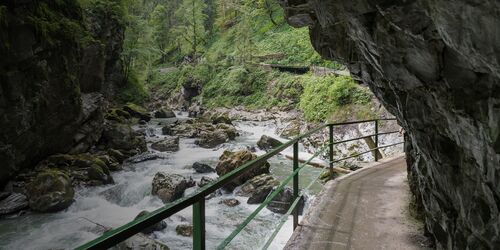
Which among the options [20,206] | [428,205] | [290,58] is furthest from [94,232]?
[290,58]

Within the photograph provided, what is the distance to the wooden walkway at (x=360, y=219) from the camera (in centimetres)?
454

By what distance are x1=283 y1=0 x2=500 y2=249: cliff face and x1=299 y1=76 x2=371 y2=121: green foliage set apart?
14.6 meters

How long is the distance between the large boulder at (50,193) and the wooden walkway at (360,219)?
7988mm

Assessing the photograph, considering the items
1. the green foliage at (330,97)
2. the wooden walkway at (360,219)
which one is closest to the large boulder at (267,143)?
the green foliage at (330,97)

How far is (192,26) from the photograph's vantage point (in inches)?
1800

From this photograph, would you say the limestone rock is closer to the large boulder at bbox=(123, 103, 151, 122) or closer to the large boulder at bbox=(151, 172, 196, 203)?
the large boulder at bbox=(151, 172, 196, 203)

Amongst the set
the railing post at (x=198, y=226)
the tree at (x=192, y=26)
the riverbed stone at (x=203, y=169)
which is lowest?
the riverbed stone at (x=203, y=169)

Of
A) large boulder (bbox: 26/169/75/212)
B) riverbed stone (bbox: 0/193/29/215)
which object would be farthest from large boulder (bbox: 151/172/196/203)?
riverbed stone (bbox: 0/193/29/215)

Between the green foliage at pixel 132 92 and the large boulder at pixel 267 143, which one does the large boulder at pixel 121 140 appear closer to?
the large boulder at pixel 267 143

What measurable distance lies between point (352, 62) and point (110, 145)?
14.8 m

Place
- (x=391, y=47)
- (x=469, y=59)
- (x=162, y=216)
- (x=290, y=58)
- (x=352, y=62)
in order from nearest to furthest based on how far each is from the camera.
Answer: (x=162, y=216) < (x=469, y=59) < (x=391, y=47) < (x=352, y=62) < (x=290, y=58)

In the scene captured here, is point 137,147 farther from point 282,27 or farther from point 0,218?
point 282,27

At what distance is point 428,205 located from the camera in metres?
3.99

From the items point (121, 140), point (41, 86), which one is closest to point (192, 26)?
point (121, 140)
